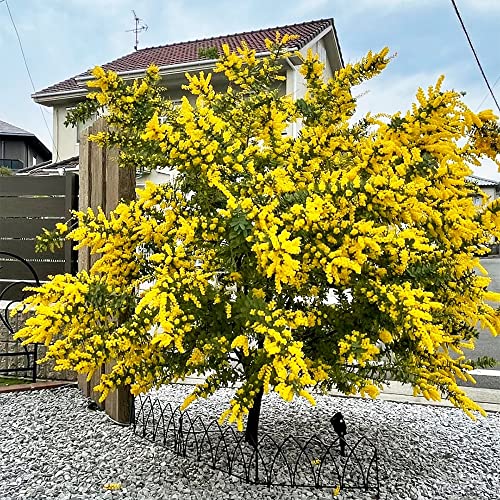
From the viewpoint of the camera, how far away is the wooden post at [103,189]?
331 centimetres

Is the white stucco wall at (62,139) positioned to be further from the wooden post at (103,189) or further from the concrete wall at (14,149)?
the concrete wall at (14,149)

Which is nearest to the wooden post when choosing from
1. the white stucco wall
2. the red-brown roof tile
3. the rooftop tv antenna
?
the red-brown roof tile

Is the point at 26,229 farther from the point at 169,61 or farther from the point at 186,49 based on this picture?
the point at 186,49

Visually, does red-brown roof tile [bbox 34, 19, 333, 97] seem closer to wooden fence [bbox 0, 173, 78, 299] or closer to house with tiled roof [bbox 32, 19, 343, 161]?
house with tiled roof [bbox 32, 19, 343, 161]

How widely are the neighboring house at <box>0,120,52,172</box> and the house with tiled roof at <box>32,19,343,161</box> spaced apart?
10731mm

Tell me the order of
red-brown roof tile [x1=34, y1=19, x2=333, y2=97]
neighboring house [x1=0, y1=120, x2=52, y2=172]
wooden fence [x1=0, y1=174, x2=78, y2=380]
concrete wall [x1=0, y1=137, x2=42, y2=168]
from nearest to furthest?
wooden fence [x1=0, y1=174, x2=78, y2=380], red-brown roof tile [x1=34, y1=19, x2=333, y2=97], neighboring house [x1=0, y1=120, x2=52, y2=172], concrete wall [x1=0, y1=137, x2=42, y2=168]

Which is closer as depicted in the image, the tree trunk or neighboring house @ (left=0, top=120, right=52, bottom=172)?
the tree trunk

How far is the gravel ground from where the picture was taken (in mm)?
2578

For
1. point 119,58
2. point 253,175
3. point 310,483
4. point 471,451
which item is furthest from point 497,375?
point 119,58

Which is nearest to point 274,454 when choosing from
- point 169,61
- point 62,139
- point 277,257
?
point 277,257

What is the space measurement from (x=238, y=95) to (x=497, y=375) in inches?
146

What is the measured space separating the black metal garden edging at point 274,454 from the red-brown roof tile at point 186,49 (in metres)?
8.48

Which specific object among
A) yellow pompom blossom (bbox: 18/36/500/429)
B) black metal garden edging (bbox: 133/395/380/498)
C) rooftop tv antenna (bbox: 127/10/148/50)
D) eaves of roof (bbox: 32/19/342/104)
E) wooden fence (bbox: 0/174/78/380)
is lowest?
black metal garden edging (bbox: 133/395/380/498)

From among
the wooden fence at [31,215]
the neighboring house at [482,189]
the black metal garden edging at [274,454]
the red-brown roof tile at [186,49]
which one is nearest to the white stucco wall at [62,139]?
the red-brown roof tile at [186,49]
